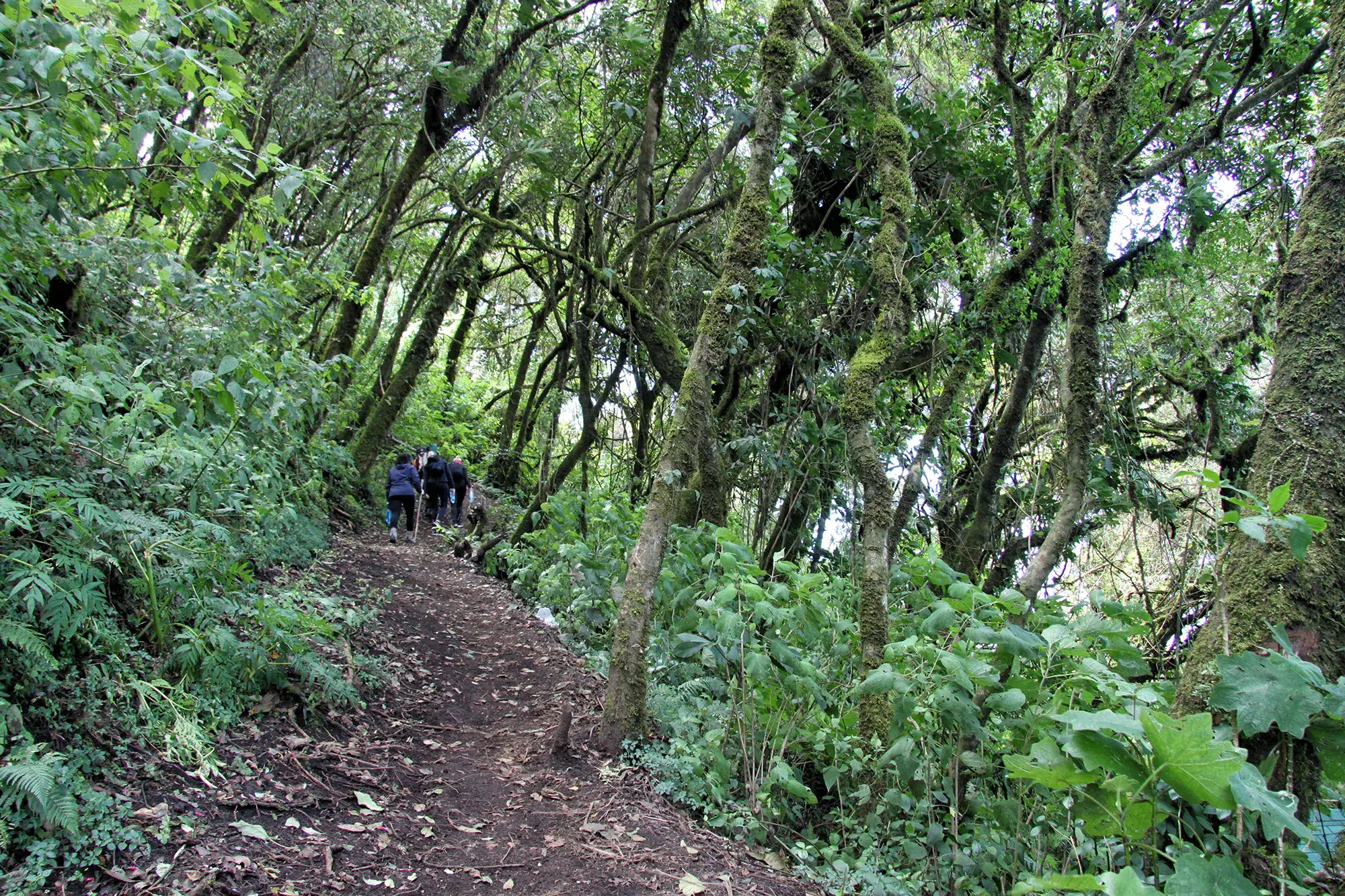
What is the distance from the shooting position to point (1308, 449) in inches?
104

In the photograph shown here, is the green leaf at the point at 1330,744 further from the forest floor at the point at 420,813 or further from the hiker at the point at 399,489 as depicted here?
the hiker at the point at 399,489

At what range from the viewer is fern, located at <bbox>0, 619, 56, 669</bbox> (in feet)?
8.55

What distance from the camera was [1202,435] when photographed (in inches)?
274

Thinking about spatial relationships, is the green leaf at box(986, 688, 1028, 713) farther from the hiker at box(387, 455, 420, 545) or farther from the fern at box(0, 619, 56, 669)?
the hiker at box(387, 455, 420, 545)

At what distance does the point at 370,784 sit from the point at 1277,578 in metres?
4.08

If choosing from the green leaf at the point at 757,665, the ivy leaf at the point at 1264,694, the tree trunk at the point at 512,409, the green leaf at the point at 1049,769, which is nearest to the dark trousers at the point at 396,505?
the tree trunk at the point at 512,409

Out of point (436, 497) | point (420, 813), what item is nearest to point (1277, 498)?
point (420, 813)

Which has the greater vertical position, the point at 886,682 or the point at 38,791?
the point at 886,682

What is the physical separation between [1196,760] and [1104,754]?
239 millimetres

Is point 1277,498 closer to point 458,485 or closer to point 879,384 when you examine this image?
point 879,384

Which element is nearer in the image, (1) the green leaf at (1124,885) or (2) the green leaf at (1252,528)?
(1) the green leaf at (1124,885)

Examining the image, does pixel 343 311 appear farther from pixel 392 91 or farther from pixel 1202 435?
pixel 1202 435

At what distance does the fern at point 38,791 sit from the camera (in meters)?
2.34

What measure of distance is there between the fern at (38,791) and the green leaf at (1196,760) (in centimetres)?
344
